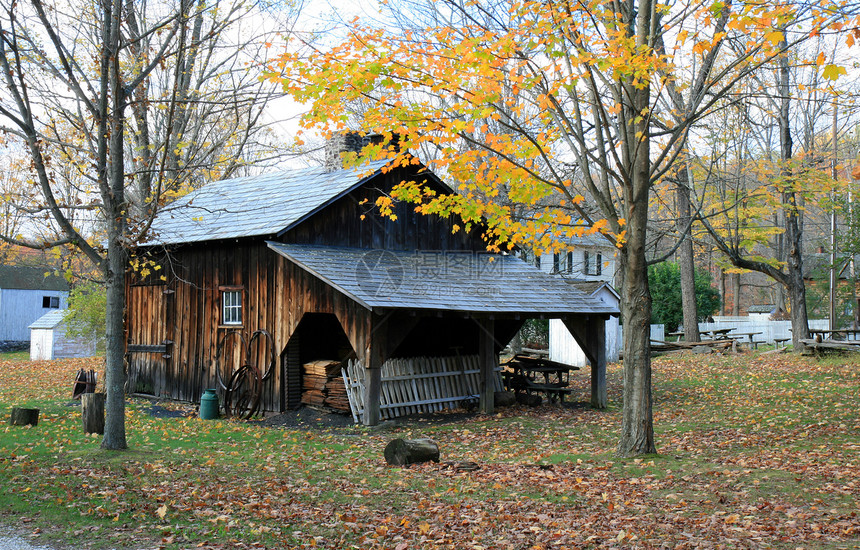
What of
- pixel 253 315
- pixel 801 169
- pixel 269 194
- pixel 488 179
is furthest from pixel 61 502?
pixel 801 169

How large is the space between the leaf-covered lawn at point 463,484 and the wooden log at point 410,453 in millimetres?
298

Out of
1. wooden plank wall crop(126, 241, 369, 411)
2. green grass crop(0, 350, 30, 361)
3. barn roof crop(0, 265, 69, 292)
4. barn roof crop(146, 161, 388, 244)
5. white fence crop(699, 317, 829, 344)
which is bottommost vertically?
green grass crop(0, 350, 30, 361)

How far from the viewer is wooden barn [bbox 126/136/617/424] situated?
13.8m

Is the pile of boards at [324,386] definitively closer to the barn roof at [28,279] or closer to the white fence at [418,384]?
the white fence at [418,384]

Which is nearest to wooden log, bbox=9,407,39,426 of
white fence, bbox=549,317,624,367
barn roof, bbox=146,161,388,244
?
barn roof, bbox=146,161,388,244

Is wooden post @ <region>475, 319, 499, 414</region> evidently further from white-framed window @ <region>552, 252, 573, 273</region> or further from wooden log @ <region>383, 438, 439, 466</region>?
white-framed window @ <region>552, 252, 573, 273</region>

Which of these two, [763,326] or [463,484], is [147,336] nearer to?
[463,484]

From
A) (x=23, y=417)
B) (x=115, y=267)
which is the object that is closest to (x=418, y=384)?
(x=115, y=267)

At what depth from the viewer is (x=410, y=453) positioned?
9.95m

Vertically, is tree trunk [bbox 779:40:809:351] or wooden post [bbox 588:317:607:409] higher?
tree trunk [bbox 779:40:809:351]

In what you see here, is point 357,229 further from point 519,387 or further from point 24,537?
point 24,537

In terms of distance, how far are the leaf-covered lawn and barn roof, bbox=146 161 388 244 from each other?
4.52 meters

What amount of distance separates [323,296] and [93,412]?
15.4 feet

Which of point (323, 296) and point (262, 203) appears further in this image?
point (262, 203)
